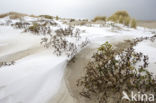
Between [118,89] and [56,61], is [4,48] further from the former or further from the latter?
[118,89]

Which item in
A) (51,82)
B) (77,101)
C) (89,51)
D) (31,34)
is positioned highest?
(31,34)

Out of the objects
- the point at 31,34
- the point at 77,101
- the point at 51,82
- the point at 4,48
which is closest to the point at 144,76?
the point at 77,101

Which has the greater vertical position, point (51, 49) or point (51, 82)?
point (51, 49)

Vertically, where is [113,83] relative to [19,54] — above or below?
below

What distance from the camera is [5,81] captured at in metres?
1.87

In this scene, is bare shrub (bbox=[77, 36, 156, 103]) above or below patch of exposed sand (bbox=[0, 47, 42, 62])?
below

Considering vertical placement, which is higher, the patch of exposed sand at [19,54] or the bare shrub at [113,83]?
the patch of exposed sand at [19,54]

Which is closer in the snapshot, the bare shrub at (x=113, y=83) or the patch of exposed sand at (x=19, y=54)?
the bare shrub at (x=113, y=83)

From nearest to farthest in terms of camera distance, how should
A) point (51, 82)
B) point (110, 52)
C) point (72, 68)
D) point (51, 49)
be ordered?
point (51, 82) → point (110, 52) → point (72, 68) → point (51, 49)

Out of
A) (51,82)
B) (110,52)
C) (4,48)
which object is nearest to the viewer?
(51,82)

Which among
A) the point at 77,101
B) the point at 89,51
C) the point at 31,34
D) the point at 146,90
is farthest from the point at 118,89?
the point at 31,34

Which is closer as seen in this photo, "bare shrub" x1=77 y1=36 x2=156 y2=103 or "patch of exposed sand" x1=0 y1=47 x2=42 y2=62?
"bare shrub" x1=77 y1=36 x2=156 y2=103

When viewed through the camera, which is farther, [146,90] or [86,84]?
[86,84]

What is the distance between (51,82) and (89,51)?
1.94 meters
